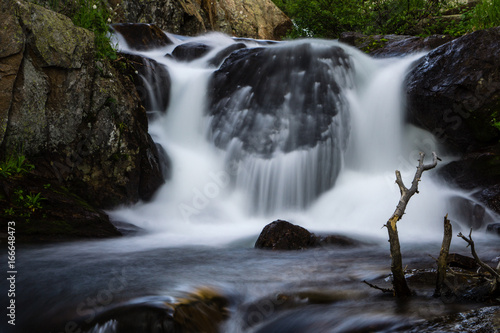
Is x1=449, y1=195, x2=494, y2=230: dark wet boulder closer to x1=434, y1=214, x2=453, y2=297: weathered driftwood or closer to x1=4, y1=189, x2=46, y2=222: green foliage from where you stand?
x1=434, y1=214, x2=453, y2=297: weathered driftwood

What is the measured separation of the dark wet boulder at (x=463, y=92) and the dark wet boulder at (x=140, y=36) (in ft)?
22.5

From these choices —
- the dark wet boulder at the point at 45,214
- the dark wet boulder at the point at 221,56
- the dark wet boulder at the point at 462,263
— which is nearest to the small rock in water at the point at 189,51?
the dark wet boulder at the point at 221,56

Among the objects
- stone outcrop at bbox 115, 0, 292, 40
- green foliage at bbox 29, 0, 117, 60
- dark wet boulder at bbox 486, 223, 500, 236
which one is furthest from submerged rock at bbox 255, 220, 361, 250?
stone outcrop at bbox 115, 0, 292, 40

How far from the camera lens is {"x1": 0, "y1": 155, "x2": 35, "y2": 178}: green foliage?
4.94 m

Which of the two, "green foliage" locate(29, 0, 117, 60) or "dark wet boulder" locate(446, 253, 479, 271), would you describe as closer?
"dark wet boulder" locate(446, 253, 479, 271)

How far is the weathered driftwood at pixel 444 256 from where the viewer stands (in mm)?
2508

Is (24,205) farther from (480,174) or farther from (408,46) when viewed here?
(408,46)

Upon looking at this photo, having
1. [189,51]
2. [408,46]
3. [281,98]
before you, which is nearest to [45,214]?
[281,98]

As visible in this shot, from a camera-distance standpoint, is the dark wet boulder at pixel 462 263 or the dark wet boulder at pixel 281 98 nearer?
the dark wet boulder at pixel 462 263

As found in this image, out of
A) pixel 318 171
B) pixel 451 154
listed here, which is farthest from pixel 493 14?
pixel 318 171

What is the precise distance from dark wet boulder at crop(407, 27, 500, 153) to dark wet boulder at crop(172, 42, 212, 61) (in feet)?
18.2

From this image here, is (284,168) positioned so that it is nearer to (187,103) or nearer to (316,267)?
(187,103)

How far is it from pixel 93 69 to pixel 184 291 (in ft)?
13.9

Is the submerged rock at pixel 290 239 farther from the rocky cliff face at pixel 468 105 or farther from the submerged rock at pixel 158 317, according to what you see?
the rocky cliff face at pixel 468 105
